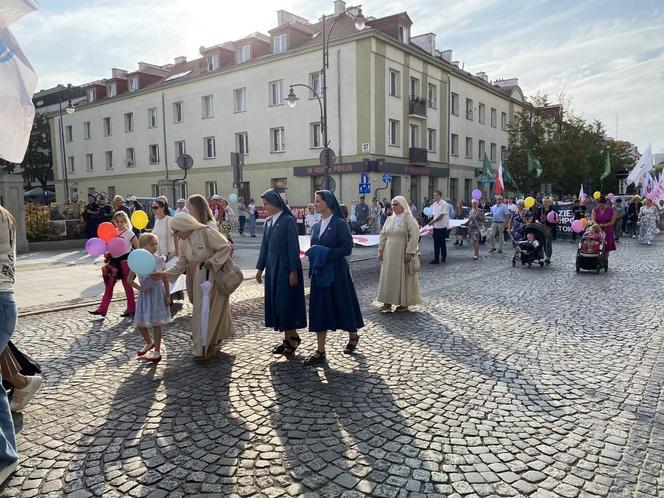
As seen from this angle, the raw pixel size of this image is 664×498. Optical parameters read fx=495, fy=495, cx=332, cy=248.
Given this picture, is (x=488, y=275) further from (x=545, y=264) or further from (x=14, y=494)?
(x=14, y=494)

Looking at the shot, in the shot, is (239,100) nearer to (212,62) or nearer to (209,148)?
(212,62)

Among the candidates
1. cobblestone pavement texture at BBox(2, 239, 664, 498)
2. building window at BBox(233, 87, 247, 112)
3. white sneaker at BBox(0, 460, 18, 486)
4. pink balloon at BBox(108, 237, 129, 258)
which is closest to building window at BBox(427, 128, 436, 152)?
building window at BBox(233, 87, 247, 112)

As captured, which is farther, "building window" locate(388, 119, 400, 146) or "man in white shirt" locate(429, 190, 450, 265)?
"building window" locate(388, 119, 400, 146)

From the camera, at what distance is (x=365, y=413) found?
407cm

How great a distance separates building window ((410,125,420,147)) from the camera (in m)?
33.4

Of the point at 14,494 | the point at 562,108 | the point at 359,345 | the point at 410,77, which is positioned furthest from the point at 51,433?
the point at 562,108

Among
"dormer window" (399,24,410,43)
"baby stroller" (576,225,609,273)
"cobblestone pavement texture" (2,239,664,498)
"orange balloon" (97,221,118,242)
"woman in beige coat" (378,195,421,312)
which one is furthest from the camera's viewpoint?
"dormer window" (399,24,410,43)

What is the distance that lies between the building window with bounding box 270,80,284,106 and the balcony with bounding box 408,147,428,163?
9100mm

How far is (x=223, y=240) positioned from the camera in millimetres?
5391

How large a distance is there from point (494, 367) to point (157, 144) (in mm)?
39319

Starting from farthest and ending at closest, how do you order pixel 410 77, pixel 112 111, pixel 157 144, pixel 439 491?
pixel 112 111 → pixel 157 144 → pixel 410 77 → pixel 439 491

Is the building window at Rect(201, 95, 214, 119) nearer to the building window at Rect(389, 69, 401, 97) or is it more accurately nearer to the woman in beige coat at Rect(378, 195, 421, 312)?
the building window at Rect(389, 69, 401, 97)

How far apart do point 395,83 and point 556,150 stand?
13.6 meters

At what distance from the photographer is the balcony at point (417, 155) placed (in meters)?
32.6
